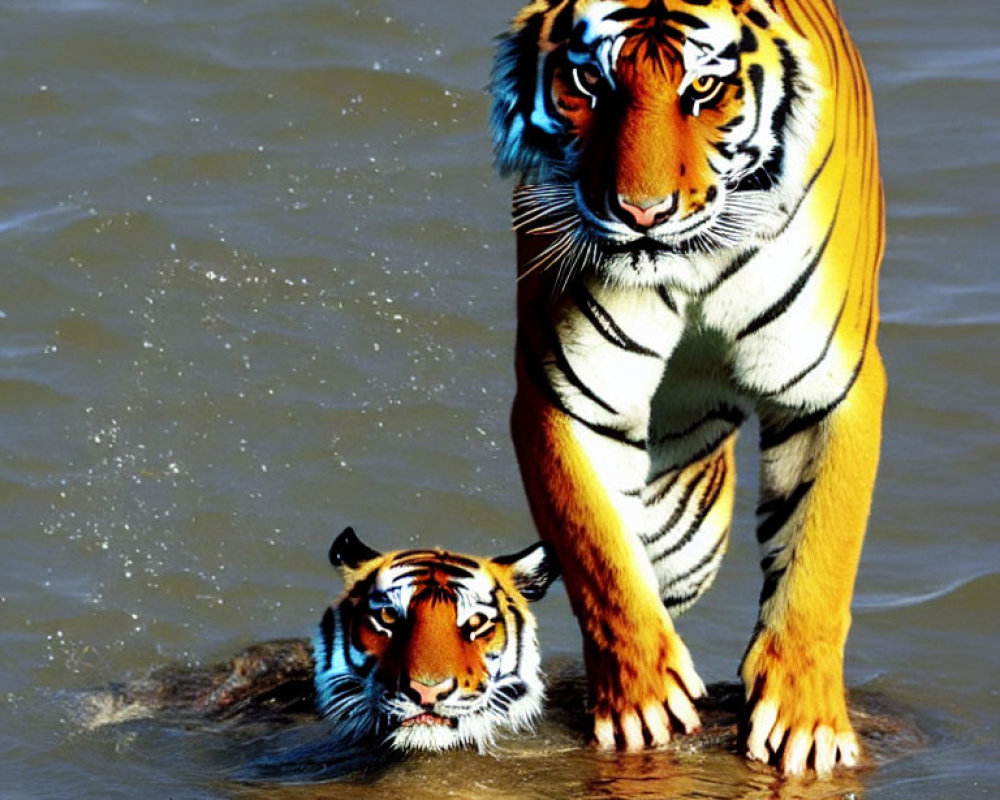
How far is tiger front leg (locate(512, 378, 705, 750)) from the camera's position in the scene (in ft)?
15.4

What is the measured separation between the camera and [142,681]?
5715mm

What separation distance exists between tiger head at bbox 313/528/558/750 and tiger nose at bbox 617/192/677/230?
2.49 ft

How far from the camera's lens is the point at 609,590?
15.4ft

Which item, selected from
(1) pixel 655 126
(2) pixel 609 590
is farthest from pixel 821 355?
(1) pixel 655 126

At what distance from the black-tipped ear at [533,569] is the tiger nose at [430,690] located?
0.36m

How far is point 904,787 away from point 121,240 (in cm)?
425

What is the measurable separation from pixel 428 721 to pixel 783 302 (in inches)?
40.5

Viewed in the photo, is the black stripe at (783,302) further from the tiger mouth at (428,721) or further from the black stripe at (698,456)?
the tiger mouth at (428,721)

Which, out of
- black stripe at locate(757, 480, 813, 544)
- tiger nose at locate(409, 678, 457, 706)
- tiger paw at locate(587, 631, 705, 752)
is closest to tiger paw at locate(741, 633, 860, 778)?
tiger paw at locate(587, 631, 705, 752)

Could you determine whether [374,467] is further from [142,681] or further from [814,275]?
[814,275]

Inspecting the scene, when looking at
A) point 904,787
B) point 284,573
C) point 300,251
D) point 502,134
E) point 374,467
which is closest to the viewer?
point 502,134

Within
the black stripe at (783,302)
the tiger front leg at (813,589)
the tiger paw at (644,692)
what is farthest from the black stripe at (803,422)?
the tiger paw at (644,692)

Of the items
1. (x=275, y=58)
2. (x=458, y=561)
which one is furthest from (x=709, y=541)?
(x=275, y=58)

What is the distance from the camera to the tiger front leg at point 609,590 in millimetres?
4699
